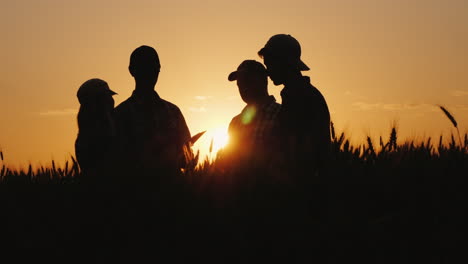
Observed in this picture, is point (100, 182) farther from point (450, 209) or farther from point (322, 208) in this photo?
point (450, 209)

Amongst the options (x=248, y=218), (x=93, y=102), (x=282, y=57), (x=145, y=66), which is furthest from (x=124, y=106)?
(x=248, y=218)

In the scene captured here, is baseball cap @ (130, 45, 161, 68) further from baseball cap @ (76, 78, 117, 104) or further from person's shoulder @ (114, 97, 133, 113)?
baseball cap @ (76, 78, 117, 104)

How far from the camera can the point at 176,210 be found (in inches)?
165

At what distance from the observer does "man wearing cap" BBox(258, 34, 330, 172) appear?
4.51m

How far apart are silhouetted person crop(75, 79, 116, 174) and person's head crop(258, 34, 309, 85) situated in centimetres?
143

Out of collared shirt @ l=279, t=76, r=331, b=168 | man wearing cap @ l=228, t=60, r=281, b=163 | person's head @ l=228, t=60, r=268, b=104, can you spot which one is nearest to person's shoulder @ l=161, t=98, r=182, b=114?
man wearing cap @ l=228, t=60, r=281, b=163

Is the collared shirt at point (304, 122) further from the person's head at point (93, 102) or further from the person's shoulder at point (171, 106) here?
the person's shoulder at point (171, 106)

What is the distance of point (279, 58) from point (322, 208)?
4.30 feet

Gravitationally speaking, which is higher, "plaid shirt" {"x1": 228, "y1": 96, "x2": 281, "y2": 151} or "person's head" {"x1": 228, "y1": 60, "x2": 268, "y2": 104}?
"person's head" {"x1": 228, "y1": 60, "x2": 268, "y2": 104}

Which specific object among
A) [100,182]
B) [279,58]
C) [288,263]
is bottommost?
[288,263]

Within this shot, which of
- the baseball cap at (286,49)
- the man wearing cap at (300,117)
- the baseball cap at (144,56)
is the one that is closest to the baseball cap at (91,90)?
the baseball cap at (144,56)

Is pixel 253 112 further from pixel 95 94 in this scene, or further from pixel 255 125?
pixel 95 94

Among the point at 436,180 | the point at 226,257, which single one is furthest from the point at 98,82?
the point at 436,180

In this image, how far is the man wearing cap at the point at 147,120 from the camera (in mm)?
5820
